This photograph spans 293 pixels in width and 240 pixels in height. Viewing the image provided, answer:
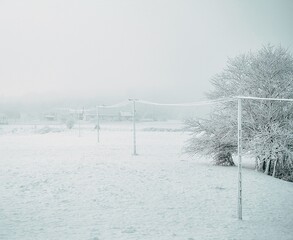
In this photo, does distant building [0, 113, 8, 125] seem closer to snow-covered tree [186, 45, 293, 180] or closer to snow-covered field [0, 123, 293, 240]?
snow-covered field [0, 123, 293, 240]

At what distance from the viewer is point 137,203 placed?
31.2ft

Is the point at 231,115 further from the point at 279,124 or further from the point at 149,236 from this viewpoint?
the point at 149,236

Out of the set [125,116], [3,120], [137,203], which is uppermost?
[125,116]

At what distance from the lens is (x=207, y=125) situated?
16.5 m

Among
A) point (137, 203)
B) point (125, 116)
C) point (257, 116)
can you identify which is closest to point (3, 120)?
point (125, 116)

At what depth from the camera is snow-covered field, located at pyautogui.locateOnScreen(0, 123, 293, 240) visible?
7.18 metres

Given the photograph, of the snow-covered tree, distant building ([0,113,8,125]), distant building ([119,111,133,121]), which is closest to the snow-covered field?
the snow-covered tree

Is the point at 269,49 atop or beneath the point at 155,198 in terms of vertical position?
atop

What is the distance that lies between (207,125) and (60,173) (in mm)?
8425

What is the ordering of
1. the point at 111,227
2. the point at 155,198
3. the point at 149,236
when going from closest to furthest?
the point at 149,236 → the point at 111,227 → the point at 155,198

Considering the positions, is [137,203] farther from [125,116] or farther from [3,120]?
[3,120]

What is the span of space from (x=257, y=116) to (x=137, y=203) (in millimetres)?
8843

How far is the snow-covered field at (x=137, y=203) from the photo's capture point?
283 inches

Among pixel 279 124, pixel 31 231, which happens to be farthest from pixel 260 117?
pixel 31 231
